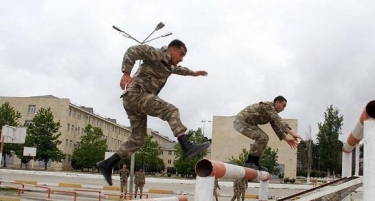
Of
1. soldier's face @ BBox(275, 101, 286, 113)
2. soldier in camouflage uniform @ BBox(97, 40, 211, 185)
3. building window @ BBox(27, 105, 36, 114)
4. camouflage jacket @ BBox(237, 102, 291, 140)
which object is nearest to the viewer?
soldier in camouflage uniform @ BBox(97, 40, 211, 185)

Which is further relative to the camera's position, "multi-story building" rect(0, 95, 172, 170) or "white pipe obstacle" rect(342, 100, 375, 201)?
"multi-story building" rect(0, 95, 172, 170)

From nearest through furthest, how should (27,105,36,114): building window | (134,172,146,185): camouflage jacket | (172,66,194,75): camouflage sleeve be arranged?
(172,66,194,75): camouflage sleeve
(134,172,146,185): camouflage jacket
(27,105,36,114): building window

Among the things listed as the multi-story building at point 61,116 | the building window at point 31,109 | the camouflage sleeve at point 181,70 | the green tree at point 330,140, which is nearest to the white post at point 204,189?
the camouflage sleeve at point 181,70

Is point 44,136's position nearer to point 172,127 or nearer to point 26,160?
point 26,160

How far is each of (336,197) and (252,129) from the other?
1.82 m

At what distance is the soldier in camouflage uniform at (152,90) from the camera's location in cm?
401

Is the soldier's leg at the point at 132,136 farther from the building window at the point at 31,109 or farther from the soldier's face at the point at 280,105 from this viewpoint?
the building window at the point at 31,109

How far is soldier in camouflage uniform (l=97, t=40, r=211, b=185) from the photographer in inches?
158

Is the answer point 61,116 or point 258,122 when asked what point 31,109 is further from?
point 258,122

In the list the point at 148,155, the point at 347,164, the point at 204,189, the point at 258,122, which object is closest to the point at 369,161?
the point at 204,189

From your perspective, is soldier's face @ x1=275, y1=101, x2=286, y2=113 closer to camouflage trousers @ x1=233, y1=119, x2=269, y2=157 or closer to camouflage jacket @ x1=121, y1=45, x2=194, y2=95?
camouflage trousers @ x1=233, y1=119, x2=269, y2=157

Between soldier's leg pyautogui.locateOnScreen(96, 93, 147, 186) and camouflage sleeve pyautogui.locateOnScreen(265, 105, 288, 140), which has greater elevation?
camouflage sleeve pyautogui.locateOnScreen(265, 105, 288, 140)

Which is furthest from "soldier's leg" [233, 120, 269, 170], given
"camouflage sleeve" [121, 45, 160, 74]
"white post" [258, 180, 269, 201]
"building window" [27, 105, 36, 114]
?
"building window" [27, 105, 36, 114]

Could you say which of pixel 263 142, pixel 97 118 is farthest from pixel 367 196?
pixel 97 118
